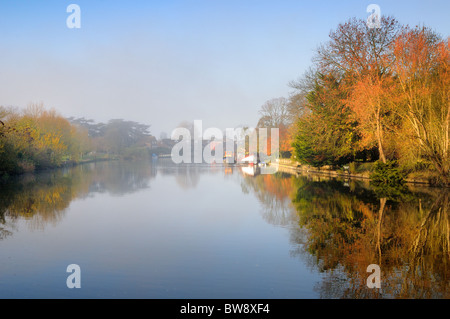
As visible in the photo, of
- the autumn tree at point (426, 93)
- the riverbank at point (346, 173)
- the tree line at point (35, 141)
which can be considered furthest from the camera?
the tree line at point (35, 141)

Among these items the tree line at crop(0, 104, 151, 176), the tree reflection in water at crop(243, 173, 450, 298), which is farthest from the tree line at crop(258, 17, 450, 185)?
the tree line at crop(0, 104, 151, 176)

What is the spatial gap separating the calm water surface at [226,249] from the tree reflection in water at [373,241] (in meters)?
0.02

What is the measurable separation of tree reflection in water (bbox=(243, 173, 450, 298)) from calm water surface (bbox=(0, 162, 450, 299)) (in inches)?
0.8

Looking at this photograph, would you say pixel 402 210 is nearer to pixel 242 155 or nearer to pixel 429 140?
pixel 429 140

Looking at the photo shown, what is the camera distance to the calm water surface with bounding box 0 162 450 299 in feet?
19.6

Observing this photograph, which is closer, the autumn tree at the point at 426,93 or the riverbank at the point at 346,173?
the autumn tree at the point at 426,93

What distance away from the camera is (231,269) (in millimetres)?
6996

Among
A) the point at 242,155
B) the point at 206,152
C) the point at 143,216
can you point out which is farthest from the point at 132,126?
the point at 143,216

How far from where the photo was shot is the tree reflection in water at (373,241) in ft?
19.7

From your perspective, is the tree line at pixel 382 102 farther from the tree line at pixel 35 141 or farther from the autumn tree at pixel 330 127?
the tree line at pixel 35 141

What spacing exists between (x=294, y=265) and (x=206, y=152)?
11206 centimetres

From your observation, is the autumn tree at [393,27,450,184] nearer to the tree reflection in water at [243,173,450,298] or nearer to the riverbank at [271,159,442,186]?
the riverbank at [271,159,442,186]

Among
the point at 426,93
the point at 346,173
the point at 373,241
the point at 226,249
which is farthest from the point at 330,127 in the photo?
the point at 226,249

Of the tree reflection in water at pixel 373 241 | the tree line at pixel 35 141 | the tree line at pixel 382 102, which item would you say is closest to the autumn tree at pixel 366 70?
the tree line at pixel 382 102
